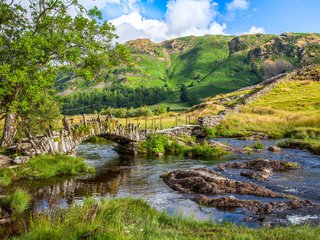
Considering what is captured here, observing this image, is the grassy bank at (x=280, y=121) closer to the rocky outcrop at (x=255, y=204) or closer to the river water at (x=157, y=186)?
the river water at (x=157, y=186)

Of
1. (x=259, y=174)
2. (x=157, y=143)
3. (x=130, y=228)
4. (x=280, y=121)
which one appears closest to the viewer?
(x=130, y=228)

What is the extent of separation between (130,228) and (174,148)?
2924cm

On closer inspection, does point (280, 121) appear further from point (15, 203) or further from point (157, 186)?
point (15, 203)

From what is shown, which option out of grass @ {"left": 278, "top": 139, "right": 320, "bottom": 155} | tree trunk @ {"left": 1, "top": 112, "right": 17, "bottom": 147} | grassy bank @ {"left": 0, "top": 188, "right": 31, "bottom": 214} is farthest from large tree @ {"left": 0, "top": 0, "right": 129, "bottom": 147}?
grass @ {"left": 278, "top": 139, "right": 320, "bottom": 155}

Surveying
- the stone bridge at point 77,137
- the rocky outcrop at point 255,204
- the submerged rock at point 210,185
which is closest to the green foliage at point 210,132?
the stone bridge at point 77,137

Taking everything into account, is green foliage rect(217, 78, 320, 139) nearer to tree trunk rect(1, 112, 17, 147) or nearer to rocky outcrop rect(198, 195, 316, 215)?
rocky outcrop rect(198, 195, 316, 215)

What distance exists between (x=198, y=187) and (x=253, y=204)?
4934 millimetres

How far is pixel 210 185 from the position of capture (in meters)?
22.9

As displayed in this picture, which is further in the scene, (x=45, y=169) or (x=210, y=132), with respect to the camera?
(x=210, y=132)

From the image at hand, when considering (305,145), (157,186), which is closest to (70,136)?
(157,186)

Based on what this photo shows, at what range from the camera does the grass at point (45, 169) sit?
24.5 meters

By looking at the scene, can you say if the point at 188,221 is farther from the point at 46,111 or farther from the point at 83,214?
the point at 46,111

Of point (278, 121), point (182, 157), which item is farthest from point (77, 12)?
point (278, 121)

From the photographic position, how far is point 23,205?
1767cm
